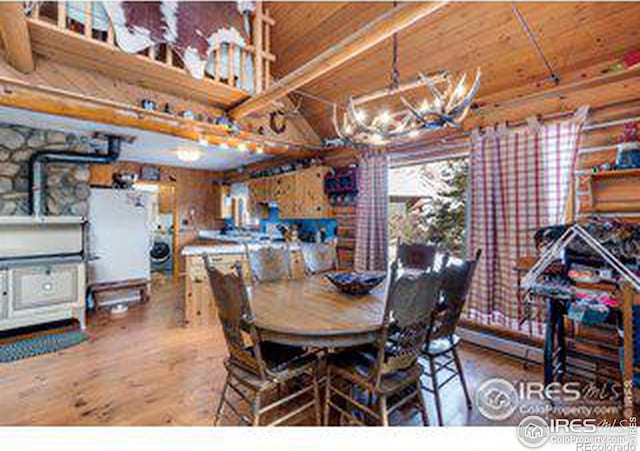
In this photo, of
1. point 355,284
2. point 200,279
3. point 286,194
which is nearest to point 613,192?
point 355,284

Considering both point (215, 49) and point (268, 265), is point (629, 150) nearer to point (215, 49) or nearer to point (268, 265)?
point (268, 265)

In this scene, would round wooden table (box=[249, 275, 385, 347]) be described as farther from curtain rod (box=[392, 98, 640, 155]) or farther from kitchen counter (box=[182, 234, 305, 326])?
curtain rod (box=[392, 98, 640, 155])

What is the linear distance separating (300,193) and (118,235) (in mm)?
2726

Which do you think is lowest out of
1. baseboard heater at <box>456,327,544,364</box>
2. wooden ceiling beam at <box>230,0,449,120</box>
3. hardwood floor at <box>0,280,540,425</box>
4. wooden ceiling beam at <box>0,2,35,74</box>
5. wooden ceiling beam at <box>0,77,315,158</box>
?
hardwood floor at <box>0,280,540,425</box>

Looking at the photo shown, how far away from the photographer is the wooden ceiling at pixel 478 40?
2303 millimetres

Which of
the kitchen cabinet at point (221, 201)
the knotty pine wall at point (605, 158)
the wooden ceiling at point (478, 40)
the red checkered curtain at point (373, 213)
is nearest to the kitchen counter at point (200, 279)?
the red checkered curtain at point (373, 213)

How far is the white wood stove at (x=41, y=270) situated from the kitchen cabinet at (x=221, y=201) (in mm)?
3016

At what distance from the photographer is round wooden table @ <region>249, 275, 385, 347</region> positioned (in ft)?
5.22

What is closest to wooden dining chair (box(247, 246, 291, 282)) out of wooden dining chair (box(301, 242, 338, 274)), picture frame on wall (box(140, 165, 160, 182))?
wooden dining chair (box(301, 242, 338, 274))

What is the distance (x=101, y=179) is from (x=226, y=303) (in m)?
4.61

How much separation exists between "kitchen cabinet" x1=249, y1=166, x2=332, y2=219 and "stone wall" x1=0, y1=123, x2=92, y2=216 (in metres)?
2.67

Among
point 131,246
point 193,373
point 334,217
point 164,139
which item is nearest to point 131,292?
point 131,246

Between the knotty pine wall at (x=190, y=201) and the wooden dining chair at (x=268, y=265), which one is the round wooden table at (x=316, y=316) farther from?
the knotty pine wall at (x=190, y=201)

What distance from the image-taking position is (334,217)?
4707 mm
